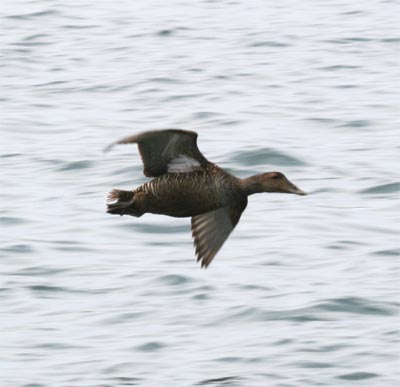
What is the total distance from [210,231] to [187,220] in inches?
104

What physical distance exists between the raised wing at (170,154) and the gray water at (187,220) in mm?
1264

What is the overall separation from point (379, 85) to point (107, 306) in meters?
6.88

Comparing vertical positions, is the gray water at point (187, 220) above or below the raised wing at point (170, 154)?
below

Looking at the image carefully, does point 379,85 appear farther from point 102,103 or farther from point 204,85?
point 102,103

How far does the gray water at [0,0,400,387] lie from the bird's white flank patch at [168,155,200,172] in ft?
4.13

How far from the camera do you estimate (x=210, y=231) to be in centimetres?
1067

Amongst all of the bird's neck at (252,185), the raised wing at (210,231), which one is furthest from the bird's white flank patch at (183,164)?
the raised wing at (210,231)

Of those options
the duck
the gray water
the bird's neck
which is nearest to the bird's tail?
the duck

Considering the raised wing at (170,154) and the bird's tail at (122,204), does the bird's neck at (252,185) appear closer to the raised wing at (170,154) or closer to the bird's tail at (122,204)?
the raised wing at (170,154)

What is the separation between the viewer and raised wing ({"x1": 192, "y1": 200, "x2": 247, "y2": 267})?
416 inches

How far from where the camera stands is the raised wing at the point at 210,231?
1057cm

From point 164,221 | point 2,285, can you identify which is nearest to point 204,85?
point 164,221

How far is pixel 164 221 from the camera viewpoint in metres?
13.3

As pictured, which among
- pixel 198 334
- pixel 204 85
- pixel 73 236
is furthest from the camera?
pixel 204 85
